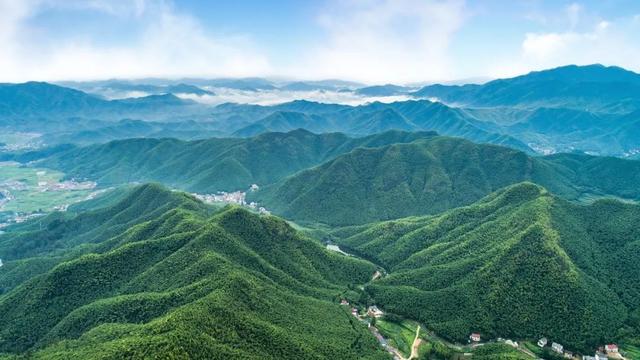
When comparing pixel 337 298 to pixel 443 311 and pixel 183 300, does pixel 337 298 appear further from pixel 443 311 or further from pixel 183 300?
pixel 183 300

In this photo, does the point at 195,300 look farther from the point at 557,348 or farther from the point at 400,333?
the point at 557,348

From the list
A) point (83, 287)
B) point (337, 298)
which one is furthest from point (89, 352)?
point (337, 298)

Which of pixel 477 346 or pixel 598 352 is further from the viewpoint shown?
pixel 477 346

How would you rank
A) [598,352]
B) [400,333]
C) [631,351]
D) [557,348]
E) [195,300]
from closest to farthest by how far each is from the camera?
[195,300] → [598,352] → [631,351] → [557,348] → [400,333]

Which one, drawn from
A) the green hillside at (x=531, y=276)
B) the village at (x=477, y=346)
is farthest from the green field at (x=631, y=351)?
the green hillside at (x=531, y=276)

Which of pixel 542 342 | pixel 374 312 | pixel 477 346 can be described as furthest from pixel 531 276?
pixel 374 312

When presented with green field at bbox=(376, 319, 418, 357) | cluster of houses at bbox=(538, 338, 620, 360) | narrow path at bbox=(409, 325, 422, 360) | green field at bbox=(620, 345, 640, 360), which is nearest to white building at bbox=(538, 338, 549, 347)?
cluster of houses at bbox=(538, 338, 620, 360)
